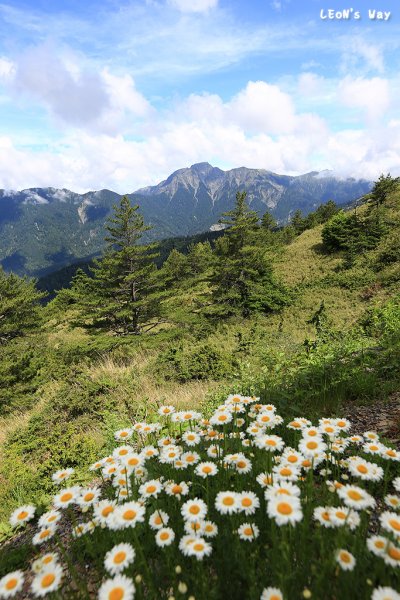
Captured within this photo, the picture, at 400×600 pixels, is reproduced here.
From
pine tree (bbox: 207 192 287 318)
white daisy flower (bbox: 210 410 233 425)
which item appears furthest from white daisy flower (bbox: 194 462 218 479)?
pine tree (bbox: 207 192 287 318)

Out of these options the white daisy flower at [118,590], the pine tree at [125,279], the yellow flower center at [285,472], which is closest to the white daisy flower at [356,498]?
the yellow flower center at [285,472]

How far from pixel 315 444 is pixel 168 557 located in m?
1.22

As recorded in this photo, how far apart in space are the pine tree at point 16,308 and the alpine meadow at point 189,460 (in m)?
0.19

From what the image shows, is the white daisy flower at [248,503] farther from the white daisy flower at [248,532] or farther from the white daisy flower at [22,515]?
the white daisy flower at [22,515]

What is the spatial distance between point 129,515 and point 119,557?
0.74 feet

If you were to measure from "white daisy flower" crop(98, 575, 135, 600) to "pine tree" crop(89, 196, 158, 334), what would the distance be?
13.6 metres

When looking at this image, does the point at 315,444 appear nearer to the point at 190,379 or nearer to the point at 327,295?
the point at 190,379

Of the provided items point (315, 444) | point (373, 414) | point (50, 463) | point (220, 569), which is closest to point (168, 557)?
point (220, 569)

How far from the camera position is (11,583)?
1.57 m

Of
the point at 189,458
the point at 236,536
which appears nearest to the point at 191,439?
the point at 189,458

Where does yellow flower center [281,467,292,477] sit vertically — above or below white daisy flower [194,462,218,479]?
above

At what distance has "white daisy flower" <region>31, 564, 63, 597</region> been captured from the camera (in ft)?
4.74

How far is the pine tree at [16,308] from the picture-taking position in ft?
51.0

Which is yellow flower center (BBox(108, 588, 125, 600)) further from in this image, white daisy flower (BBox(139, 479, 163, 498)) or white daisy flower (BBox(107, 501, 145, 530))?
white daisy flower (BBox(139, 479, 163, 498))
